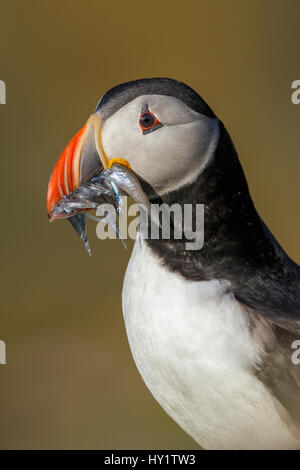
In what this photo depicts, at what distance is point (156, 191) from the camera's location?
0.93 metres

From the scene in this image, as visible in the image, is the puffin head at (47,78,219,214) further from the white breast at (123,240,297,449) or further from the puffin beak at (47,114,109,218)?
the white breast at (123,240,297,449)

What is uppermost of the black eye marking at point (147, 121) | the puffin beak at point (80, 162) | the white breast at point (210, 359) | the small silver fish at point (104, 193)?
the black eye marking at point (147, 121)

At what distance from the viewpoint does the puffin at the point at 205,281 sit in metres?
0.89

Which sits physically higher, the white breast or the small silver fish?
the small silver fish

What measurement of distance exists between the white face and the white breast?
0.54ft

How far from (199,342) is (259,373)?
0.10 metres

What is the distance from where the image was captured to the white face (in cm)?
89

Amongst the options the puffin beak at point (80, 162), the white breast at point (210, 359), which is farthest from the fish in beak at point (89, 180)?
the white breast at point (210, 359)

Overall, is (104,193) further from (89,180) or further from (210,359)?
(210,359)

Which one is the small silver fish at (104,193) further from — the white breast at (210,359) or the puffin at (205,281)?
the white breast at (210,359)

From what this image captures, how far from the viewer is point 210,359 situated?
2.96 feet

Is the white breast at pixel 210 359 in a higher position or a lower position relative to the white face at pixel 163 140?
lower

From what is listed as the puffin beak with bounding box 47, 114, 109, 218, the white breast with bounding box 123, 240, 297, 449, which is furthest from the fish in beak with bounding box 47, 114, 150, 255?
the white breast with bounding box 123, 240, 297, 449
